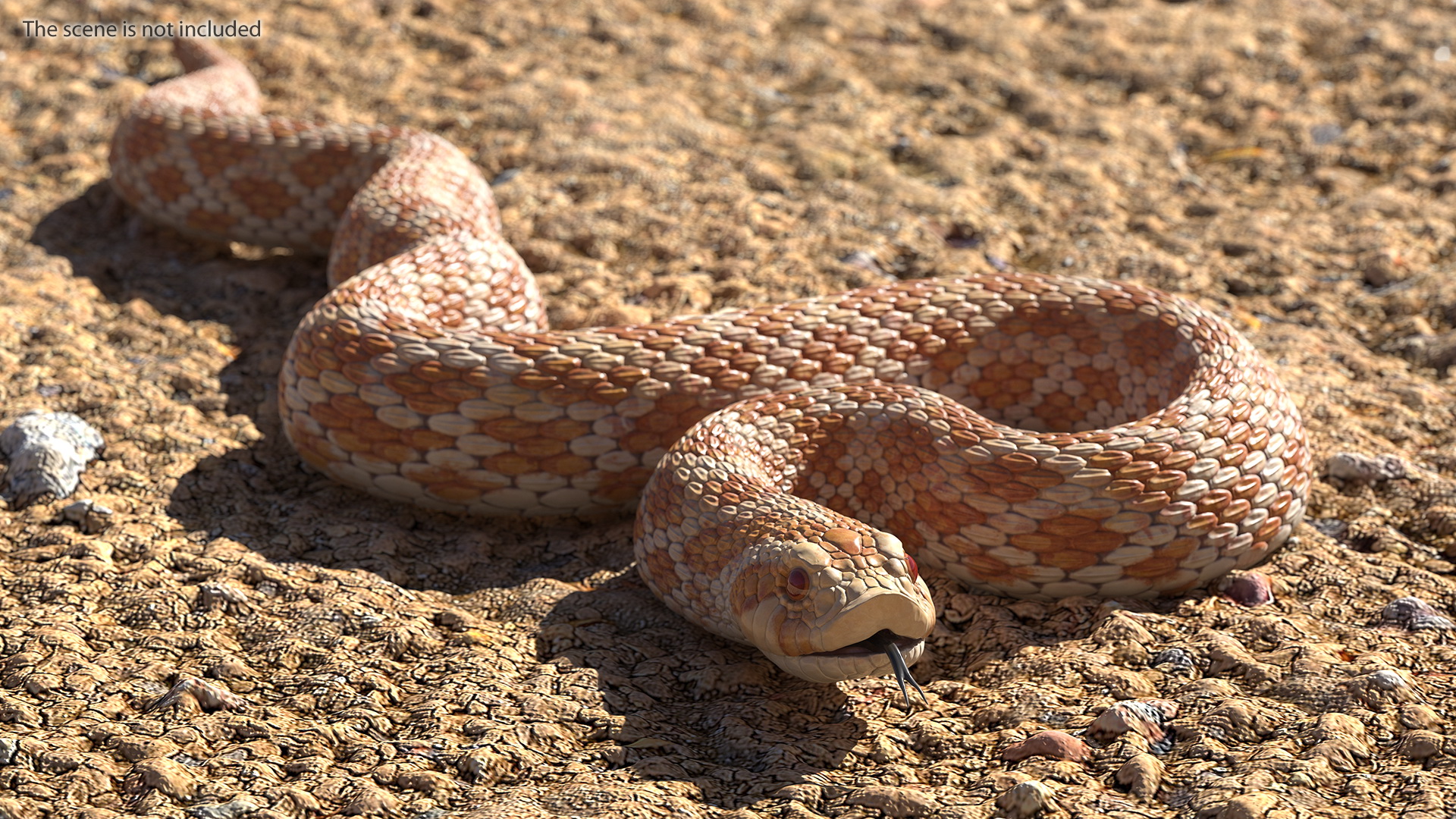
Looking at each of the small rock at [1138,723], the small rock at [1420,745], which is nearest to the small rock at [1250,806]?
the small rock at [1138,723]

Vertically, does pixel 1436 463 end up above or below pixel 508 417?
above

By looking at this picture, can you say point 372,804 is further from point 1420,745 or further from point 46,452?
point 1420,745

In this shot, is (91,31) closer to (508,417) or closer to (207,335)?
(207,335)

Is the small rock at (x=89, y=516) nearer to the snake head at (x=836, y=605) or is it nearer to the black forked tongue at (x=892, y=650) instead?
the snake head at (x=836, y=605)

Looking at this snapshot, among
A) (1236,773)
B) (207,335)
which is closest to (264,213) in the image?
(207,335)

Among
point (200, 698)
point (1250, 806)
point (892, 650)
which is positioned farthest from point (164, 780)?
point (1250, 806)

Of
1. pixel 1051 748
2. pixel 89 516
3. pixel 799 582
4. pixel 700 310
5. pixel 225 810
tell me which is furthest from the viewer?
pixel 700 310

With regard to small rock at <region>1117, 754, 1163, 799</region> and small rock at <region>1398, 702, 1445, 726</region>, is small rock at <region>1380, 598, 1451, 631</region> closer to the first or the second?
small rock at <region>1398, 702, 1445, 726</region>
